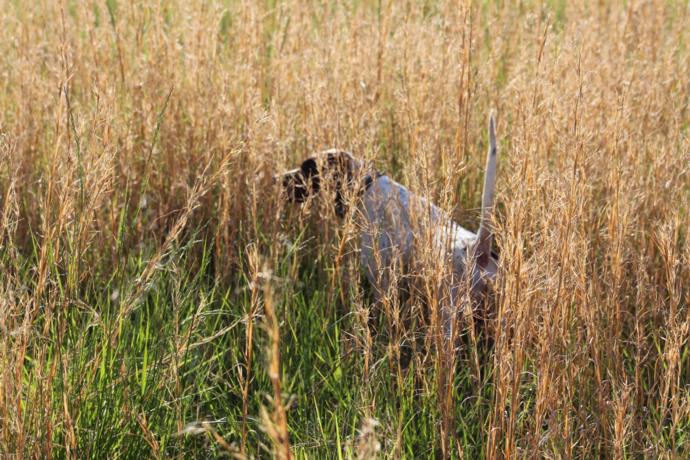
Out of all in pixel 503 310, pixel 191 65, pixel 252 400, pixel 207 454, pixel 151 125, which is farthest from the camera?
pixel 191 65

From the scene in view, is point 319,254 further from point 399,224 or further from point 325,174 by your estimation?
point 399,224

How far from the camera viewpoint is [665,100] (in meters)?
3.37

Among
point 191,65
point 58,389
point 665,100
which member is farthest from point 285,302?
point 665,100

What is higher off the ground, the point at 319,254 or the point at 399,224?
the point at 399,224

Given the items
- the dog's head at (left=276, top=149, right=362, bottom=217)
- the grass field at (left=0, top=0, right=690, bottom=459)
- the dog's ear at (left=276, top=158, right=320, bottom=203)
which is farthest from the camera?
the dog's ear at (left=276, top=158, right=320, bottom=203)

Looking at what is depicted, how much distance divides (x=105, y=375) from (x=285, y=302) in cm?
56

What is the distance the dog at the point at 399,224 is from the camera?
1.91 metres

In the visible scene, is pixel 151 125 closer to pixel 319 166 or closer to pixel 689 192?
pixel 319 166

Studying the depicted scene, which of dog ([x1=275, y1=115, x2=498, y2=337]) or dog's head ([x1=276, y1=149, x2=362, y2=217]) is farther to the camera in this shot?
dog's head ([x1=276, y1=149, x2=362, y2=217])

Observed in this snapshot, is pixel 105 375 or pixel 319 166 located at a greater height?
pixel 319 166

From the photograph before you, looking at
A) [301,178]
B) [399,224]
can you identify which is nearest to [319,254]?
[301,178]

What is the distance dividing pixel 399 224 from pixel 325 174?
394 mm

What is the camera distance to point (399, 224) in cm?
221

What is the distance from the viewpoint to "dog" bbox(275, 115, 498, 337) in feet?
6.25
